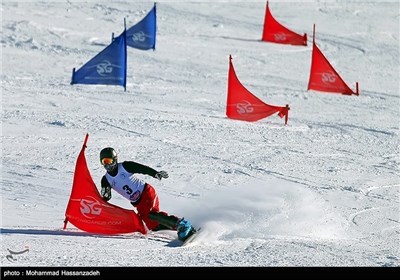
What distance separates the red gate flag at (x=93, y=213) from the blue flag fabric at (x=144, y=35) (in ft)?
39.5

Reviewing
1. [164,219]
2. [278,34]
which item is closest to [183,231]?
[164,219]

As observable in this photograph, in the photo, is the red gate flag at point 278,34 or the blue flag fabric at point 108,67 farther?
the red gate flag at point 278,34

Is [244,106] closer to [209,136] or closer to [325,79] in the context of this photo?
[209,136]

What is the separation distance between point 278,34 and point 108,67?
724cm

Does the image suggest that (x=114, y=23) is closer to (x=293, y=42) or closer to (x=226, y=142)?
(x=293, y=42)

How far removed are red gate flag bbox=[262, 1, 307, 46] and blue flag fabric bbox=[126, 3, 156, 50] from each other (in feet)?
11.0

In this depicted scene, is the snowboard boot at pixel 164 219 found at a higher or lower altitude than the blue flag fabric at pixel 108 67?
lower

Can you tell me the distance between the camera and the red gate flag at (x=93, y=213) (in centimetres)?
900

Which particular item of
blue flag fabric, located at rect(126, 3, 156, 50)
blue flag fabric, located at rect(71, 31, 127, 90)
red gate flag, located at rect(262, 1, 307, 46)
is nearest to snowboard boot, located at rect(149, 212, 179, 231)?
blue flag fabric, located at rect(71, 31, 127, 90)

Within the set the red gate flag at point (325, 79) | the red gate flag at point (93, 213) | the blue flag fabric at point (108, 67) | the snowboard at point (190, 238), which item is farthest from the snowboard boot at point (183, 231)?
the red gate flag at point (325, 79)

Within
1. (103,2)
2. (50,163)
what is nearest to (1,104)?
(50,163)

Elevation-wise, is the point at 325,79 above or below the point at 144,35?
below

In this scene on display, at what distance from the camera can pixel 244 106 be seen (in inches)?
602

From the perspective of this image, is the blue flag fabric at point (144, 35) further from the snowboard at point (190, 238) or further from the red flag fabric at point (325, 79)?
the snowboard at point (190, 238)
